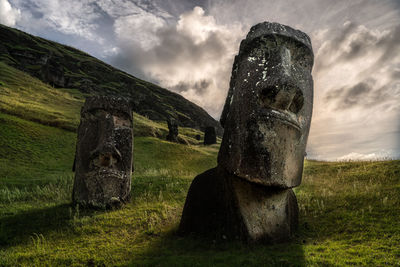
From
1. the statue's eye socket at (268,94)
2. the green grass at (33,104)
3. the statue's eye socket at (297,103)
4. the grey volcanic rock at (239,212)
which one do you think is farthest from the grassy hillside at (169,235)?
the green grass at (33,104)

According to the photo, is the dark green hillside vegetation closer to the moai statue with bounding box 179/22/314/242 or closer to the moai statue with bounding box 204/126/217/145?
the moai statue with bounding box 179/22/314/242

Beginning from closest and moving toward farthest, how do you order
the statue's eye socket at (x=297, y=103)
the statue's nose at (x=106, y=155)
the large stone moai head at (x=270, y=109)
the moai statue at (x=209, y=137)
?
the large stone moai head at (x=270, y=109), the statue's eye socket at (x=297, y=103), the statue's nose at (x=106, y=155), the moai statue at (x=209, y=137)

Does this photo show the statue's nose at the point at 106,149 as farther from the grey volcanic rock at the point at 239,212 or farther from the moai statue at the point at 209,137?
the moai statue at the point at 209,137

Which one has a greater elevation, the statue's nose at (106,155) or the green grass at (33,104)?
the green grass at (33,104)

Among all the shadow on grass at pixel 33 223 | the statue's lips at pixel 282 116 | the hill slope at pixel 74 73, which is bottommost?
the shadow on grass at pixel 33 223

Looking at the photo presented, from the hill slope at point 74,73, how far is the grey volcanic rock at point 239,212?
256 ft

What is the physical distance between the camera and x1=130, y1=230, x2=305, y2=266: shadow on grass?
3752mm

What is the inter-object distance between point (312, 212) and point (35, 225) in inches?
261

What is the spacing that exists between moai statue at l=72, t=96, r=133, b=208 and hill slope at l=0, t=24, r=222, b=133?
73086 millimetres

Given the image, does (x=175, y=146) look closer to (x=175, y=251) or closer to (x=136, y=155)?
(x=136, y=155)

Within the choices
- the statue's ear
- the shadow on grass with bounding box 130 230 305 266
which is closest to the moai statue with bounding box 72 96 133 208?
the shadow on grass with bounding box 130 230 305 266

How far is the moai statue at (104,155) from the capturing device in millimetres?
7605

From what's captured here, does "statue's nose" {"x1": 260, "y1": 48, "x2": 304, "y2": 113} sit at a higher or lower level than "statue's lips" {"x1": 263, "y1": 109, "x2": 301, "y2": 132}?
higher

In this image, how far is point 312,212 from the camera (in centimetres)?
601
